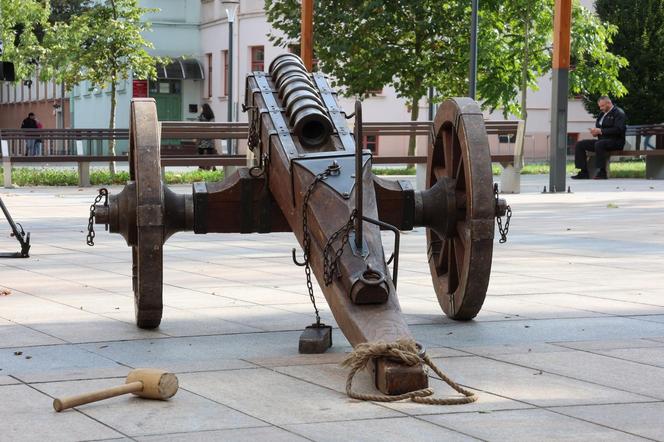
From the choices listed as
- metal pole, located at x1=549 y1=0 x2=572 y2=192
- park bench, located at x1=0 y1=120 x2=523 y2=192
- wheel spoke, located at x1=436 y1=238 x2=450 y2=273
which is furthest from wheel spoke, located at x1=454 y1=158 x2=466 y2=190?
metal pole, located at x1=549 y1=0 x2=572 y2=192

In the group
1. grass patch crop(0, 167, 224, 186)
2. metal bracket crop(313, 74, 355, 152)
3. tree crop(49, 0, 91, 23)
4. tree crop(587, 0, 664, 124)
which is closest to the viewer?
metal bracket crop(313, 74, 355, 152)

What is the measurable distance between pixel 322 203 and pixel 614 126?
68.4 ft

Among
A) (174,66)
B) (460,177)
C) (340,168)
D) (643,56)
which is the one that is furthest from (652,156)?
(174,66)

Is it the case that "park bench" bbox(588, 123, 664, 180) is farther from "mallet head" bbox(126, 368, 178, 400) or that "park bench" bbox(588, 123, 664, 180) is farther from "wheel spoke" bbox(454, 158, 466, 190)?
"mallet head" bbox(126, 368, 178, 400)

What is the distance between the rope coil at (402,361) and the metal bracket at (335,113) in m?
1.85

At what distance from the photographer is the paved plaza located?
15.9 feet

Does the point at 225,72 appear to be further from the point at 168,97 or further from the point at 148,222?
the point at 148,222

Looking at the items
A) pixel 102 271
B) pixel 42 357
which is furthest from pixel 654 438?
pixel 102 271

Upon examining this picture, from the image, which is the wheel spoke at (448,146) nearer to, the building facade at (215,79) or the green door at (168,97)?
the building facade at (215,79)

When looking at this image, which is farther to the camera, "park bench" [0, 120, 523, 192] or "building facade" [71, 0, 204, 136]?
"building facade" [71, 0, 204, 136]

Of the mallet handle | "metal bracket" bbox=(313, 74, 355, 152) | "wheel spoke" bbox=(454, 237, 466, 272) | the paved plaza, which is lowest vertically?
the paved plaza

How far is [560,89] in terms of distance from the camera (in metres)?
22.2

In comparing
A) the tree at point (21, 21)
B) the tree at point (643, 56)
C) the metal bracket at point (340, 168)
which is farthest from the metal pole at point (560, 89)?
the tree at point (21, 21)

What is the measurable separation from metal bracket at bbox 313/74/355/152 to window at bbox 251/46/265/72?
144 ft
